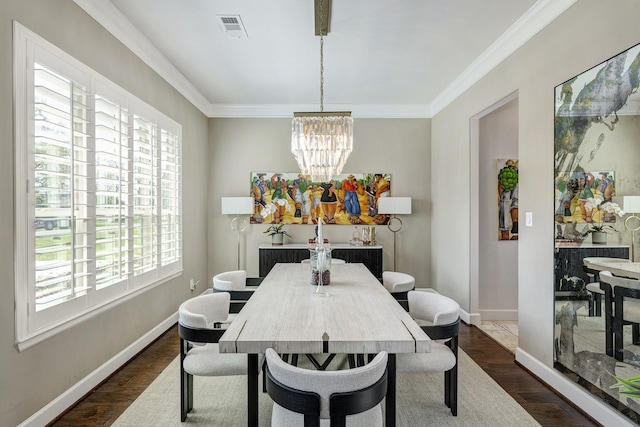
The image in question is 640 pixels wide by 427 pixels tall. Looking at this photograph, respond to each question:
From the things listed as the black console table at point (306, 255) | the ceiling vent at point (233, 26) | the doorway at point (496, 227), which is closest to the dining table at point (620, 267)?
the doorway at point (496, 227)

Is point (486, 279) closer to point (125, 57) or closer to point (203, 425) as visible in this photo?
point (203, 425)

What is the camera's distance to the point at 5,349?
1.90 metres

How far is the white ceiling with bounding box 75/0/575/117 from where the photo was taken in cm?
275

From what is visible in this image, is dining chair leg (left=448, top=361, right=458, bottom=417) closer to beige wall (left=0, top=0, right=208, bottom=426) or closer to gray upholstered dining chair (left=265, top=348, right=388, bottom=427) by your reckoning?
gray upholstered dining chair (left=265, top=348, right=388, bottom=427)

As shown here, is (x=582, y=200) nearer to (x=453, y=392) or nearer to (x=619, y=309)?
(x=619, y=309)

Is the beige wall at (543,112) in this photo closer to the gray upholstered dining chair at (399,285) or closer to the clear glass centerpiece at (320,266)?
the gray upholstered dining chair at (399,285)

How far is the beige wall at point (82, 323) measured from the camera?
6.22 ft

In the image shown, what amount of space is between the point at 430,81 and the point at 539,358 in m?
3.21

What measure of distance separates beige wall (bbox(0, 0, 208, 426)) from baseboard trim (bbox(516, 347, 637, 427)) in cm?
338

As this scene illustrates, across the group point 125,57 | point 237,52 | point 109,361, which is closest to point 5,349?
point 109,361

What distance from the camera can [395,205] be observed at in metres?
5.29

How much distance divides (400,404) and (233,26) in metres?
3.21

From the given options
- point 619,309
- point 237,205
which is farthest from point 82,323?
point 619,309

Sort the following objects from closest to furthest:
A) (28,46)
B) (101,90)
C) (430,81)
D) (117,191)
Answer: (28,46), (101,90), (117,191), (430,81)
